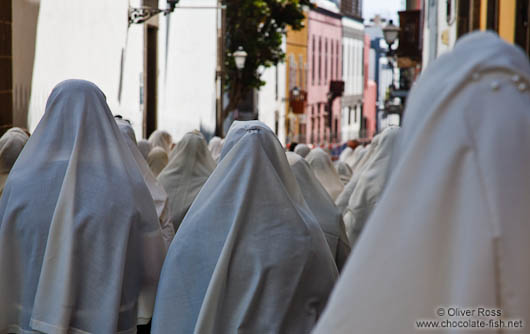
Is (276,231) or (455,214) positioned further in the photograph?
(276,231)

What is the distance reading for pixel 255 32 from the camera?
2816 cm

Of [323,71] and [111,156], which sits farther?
[323,71]

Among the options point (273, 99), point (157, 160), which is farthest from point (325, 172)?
point (273, 99)

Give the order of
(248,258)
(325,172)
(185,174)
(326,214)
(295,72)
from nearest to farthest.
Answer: (248,258), (326,214), (185,174), (325,172), (295,72)

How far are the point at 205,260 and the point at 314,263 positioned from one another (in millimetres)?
443

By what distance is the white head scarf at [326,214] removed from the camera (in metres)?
6.07

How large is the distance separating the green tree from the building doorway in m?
9.21

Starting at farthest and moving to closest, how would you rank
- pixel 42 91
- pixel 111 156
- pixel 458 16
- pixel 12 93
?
pixel 458 16 → pixel 42 91 → pixel 12 93 → pixel 111 156

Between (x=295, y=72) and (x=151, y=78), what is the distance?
27441mm

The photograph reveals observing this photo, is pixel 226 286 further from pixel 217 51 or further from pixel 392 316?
pixel 217 51

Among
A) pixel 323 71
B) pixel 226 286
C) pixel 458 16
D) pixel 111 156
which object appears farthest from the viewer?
pixel 323 71

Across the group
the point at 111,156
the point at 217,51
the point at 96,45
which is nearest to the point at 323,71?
the point at 217,51

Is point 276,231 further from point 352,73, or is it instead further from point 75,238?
point 352,73

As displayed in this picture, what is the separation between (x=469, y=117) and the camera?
6.77ft
